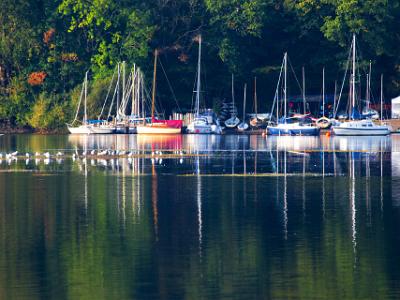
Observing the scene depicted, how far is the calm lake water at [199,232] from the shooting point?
2319 cm

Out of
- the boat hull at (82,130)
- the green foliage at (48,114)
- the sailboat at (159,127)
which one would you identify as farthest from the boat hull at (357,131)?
the green foliage at (48,114)

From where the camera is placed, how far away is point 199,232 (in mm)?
30016

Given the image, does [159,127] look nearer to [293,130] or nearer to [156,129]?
[156,129]

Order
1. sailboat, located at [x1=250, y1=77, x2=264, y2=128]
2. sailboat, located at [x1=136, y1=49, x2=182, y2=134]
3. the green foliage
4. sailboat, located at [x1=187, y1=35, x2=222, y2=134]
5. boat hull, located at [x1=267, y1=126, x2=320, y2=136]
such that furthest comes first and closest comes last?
sailboat, located at [x1=250, y1=77, x2=264, y2=128] < the green foliage < sailboat, located at [x1=187, y1=35, x2=222, y2=134] < sailboat, located at [x1=136, y1=49, x2=182, y2=134] < boat hull, located at [x1=267, y1=126, x2=320, y2=136]

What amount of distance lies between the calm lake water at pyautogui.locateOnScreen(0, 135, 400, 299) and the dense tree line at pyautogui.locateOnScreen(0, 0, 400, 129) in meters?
54.3

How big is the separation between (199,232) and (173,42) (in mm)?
80805

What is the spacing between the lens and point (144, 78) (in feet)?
355

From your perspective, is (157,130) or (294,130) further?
(157,130)

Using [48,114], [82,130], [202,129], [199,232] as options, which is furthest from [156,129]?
[199,232]

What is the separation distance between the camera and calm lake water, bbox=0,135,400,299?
23.2 m

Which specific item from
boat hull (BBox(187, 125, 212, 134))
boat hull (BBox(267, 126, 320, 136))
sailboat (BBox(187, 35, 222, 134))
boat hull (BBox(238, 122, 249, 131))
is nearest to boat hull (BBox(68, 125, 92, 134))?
sailboat (BBox(187, 35, 222, 134))

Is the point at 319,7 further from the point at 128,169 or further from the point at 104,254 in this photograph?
the point at 104,254

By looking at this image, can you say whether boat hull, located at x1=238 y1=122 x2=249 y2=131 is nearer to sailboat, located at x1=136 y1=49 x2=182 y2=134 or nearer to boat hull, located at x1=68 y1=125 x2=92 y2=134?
sailboat, located at x1=136 y1=49 x2=182 y2=134

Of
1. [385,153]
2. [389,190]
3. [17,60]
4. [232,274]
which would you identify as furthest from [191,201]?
[17,60]
